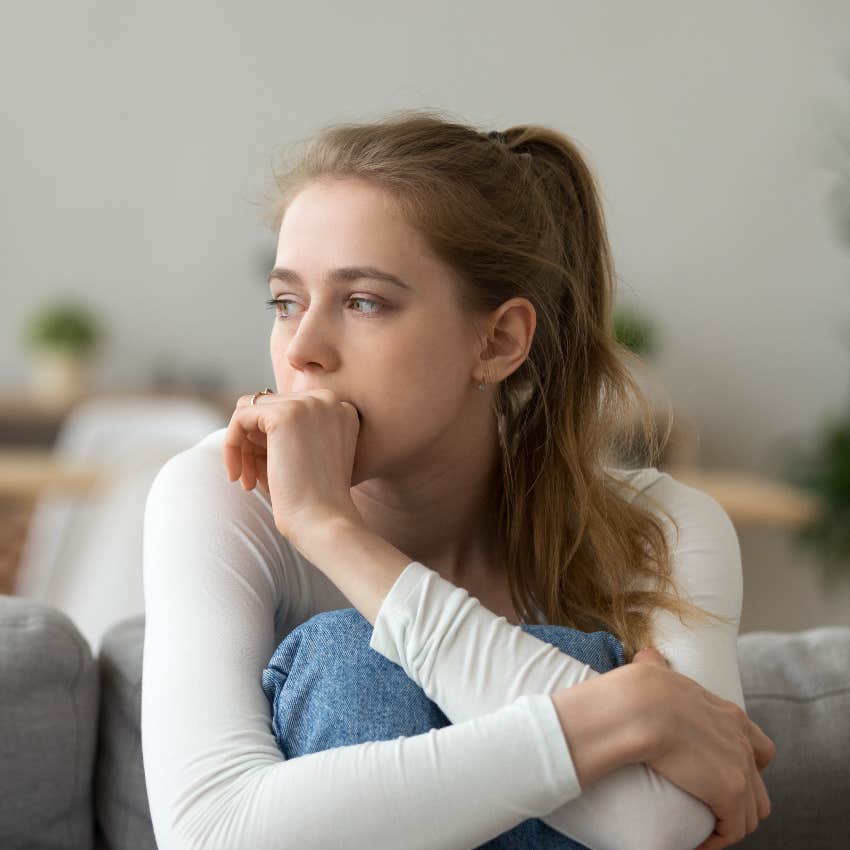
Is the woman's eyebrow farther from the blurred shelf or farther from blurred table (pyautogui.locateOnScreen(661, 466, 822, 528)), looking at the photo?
the blurred shelf

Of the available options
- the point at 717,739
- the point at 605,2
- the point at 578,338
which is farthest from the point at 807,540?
the point at 717,739

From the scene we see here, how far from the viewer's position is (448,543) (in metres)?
1.49

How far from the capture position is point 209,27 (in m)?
5.03

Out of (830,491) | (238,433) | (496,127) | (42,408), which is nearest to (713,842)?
(238,433)

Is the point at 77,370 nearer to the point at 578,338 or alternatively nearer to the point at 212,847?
the point at 578,338

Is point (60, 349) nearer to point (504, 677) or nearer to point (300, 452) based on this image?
point (300, 452)

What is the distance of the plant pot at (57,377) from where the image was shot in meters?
4.83

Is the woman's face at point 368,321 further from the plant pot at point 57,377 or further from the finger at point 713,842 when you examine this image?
the plant pot at point 57,377

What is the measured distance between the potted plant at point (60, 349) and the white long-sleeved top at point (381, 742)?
3693 millimetres

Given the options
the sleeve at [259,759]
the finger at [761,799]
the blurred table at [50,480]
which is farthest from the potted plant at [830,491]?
the sleeve at [259,759]

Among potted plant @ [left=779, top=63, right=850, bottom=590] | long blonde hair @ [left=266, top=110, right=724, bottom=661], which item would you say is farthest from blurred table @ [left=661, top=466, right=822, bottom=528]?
long blonde hair @ [left=266, top=110, right=724, bottom=661]

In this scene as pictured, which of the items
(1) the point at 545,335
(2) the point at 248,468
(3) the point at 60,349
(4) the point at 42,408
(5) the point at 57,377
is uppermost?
(1) the point at 545,335

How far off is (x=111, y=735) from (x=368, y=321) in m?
0.56

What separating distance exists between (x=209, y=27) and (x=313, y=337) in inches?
162
